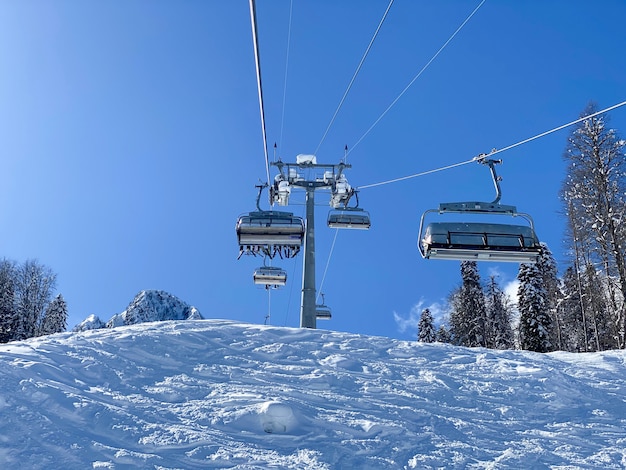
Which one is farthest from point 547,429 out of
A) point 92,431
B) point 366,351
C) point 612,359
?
point 92,431

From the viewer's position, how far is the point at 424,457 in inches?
218

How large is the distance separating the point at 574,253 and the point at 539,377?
55.6 feet

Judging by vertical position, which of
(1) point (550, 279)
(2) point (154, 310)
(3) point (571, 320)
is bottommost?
(3) point (571, 320)

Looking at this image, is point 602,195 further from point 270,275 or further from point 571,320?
point 571,320

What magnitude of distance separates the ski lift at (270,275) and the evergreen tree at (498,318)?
71.8 feet

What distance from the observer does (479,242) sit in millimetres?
10680

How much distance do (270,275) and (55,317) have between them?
93.3ft

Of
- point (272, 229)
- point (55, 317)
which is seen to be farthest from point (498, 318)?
point (55, 317)

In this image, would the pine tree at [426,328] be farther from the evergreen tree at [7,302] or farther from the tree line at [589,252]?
the evergreen tree at [7,302]

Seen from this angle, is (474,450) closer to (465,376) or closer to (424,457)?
(424,457)

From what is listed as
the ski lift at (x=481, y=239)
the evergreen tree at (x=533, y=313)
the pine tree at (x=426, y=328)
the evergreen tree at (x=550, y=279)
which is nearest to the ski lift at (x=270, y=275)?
the ski lift at (x=481, y=239)

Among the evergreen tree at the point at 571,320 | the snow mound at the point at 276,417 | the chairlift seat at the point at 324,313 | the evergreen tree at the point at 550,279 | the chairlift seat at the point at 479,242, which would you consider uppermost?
the evergreen tree at the point at 550,279

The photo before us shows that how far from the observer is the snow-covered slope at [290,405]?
5281 millimetres

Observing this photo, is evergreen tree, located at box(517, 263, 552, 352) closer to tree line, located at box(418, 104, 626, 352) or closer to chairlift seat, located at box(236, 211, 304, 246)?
tree line, located at box(418, 104, 626, 352)
